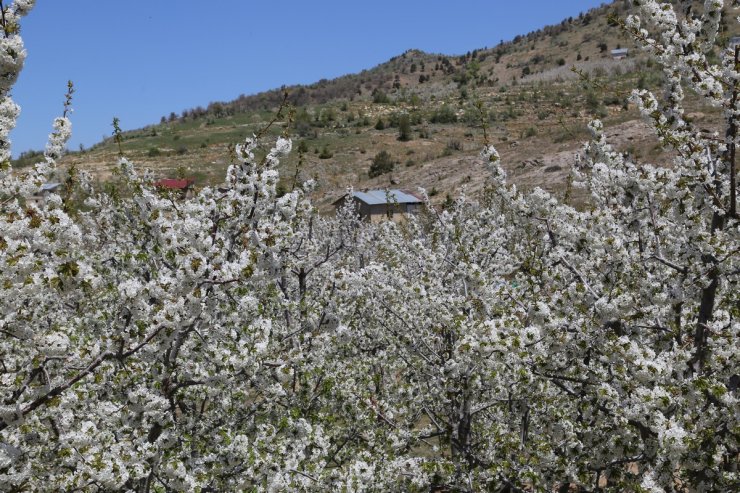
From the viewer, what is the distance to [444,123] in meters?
64.8

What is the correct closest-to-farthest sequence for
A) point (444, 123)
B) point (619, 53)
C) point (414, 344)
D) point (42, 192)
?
point (414, 344) → point (42, 192) → point (444, 123) → point (619, 53)

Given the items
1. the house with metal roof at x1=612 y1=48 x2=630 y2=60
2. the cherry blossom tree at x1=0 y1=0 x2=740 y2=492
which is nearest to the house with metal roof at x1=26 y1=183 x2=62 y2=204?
the cherry blossom tree at x1=0 y1=0 x2=740 y2=492

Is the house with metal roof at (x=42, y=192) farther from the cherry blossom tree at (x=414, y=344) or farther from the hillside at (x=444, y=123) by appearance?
the hillside at (x=444, y=123)

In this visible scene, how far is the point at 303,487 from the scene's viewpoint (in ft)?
17.6

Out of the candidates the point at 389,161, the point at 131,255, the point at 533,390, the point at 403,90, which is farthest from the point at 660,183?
the point at 403,90

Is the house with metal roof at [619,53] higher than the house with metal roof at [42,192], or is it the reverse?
the house with metal roof at [619,53]

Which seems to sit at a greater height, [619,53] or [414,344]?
[619,53]

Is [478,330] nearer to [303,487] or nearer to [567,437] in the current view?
[567,437]

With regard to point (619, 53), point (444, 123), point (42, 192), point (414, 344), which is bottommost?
point (414, 344)

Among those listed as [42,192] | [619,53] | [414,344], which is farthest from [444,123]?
[414,344]

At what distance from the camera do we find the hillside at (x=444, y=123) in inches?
1554

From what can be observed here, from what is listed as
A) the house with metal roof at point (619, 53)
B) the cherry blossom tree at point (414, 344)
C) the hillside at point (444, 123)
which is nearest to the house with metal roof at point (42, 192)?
the cherry blossom tree at point (414, 344)

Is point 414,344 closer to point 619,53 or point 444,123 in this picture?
point 444,123

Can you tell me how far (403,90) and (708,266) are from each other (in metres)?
86.7
